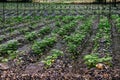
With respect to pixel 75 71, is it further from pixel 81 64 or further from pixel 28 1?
pixel 28 1

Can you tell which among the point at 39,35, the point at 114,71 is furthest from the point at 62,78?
the point at 39,35

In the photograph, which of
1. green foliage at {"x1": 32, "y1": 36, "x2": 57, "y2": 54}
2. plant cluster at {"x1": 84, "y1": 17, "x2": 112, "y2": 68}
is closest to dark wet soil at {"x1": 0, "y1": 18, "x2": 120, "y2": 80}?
plant cluster at {"x1": 84, "y1": 17, "x2": 112, "y2": 68}

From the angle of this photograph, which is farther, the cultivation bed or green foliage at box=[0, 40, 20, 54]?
green foliage at box=[0, 40, 20, 54]

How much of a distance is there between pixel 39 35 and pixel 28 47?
2.38m

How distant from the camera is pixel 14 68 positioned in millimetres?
7926

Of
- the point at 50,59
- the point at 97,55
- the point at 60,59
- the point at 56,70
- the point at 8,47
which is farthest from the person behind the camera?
the point at 8,47

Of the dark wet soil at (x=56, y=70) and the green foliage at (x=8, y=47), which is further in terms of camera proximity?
the green foliage at (x=8, y=47)

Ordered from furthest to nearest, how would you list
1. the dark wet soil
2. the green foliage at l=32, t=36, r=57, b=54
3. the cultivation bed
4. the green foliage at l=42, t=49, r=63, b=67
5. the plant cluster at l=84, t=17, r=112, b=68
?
1. the green foliage at l=32, t=36, r=57, b=54
2. the green foliage at l=42, t=49, r=63, b=67
3. the plant cluster at l=84, t=17, r=112, b=68
4. the cultivation bed
5. the dark wet soil

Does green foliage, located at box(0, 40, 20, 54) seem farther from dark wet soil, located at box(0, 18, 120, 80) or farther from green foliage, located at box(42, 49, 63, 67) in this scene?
green foliage, located at box(42, 49, 63, 67)

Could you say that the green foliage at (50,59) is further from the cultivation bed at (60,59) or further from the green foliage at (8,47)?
the green foliage at (8,47)

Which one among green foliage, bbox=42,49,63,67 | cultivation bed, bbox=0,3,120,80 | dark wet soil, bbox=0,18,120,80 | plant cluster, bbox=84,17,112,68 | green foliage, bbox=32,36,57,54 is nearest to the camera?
dark wet soil, bbox=0,18,120,80

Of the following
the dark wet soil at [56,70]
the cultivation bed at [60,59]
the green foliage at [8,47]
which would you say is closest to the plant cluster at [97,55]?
the cultivation bed at [60,59]

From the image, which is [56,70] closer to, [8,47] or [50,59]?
[50,59]

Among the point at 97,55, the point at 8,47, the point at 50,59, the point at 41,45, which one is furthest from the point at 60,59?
the point at 8,47
